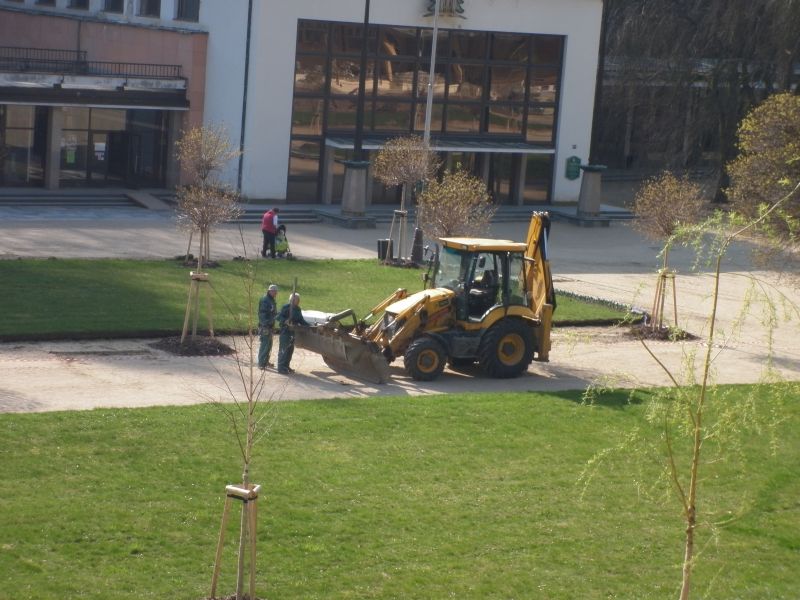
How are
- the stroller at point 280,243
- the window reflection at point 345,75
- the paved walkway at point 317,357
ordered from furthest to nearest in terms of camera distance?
the window reflection at point 345,75, the stroller at point 280,243, the paved walkway at point 317,357

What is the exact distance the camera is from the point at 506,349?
22.2 metres

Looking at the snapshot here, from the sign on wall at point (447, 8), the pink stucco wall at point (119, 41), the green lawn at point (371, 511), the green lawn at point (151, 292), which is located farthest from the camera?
the sign on wall at point (447, 8)

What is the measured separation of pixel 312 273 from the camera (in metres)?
31.6

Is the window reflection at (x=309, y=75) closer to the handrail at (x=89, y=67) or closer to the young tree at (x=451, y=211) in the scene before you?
the handrail at (x=89, y=67)

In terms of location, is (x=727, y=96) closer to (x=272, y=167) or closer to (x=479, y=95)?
(x=479, y=95)

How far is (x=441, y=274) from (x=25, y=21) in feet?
116

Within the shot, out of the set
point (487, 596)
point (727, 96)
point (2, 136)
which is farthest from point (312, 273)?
point (727, 96)

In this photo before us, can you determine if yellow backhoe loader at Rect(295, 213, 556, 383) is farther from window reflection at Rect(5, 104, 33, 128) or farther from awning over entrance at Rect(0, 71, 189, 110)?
window reflection at Rect(5, 104, 33, 128)

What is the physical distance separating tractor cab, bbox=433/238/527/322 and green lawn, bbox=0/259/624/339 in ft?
13.7

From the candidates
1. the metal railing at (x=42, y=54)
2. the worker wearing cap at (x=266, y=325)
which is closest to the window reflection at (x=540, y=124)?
the metal railing at (x=42, y=54)

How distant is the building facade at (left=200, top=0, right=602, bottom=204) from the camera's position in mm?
44062

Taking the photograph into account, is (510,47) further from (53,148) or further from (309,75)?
(53,148)

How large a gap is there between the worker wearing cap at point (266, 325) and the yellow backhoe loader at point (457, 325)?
56 centimetres

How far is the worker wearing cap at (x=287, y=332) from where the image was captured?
2116 centimetres
